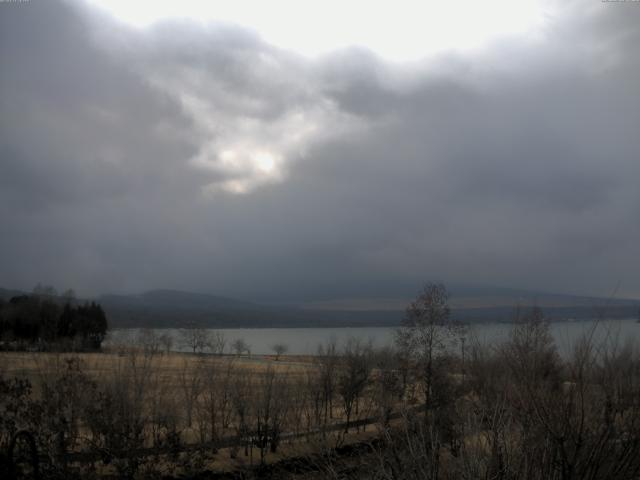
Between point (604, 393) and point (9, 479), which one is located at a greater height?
point (604, 393)

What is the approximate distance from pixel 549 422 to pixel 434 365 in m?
27.1

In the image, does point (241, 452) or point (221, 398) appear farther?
point (221, 398)

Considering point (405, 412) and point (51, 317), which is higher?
point (405, 412)

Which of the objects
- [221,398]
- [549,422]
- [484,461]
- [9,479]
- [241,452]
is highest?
[549,422]

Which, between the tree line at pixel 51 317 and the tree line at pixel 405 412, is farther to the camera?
the tree line at pixel 51 317

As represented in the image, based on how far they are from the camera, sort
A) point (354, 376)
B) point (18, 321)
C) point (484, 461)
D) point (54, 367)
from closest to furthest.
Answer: point (484, 461)
point (54, 367)
point (354, 376)
point (18, 321)

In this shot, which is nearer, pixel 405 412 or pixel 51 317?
pixel 405 412

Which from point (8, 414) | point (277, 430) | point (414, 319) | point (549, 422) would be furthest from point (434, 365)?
point (549, 422)

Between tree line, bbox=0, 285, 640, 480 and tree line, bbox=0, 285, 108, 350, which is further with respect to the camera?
tree line, bbox=0, 285, 108, 350

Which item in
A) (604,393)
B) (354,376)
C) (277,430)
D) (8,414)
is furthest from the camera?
(354,376)

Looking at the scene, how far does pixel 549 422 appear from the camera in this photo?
8078 millimetres

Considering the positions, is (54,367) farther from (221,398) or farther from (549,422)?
(549,422)

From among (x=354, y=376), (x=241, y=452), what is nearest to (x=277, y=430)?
A: (x=241, y=452)

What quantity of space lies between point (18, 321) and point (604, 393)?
113 metres
